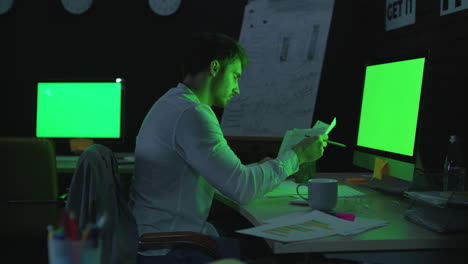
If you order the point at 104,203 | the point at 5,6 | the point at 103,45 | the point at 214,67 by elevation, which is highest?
the point at 5,6

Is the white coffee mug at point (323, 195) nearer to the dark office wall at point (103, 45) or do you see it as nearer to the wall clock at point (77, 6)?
the dark office wall at point (103, 45)

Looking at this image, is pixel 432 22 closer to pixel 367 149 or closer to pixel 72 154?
pixel 367 149

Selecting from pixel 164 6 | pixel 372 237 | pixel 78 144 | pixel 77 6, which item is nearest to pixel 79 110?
pixel 78 144

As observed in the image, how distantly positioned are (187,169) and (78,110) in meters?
1.78

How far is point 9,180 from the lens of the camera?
2.42m

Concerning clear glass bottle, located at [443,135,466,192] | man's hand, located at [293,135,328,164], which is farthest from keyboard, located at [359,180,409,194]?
man's hand, located at [293,135,328,164]

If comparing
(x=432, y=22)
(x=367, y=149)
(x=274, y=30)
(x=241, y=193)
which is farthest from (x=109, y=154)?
(x=274, y=30)

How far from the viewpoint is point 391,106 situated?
6.59ft

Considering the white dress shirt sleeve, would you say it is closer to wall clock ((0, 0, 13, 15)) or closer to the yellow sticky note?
the yellow sticky note

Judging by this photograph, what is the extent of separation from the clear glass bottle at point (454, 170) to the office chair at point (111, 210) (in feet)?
2.45

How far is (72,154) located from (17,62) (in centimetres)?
74

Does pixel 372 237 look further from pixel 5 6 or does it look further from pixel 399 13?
pixel 5 6

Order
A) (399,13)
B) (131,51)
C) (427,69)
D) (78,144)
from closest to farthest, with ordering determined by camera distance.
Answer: (427,69), (399,13), (78,144), (131,51)

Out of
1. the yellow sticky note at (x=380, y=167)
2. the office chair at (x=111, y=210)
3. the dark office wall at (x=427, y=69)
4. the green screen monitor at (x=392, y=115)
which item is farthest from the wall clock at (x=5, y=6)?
the yellow sticky note at (x=380, y=167)
